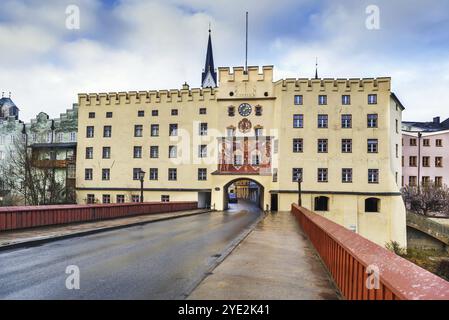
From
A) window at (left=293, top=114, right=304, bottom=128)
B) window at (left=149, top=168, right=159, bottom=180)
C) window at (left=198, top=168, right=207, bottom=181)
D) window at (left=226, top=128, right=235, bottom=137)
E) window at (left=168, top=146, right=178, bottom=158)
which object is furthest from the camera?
window at (left=149, top=168, right=159, bottom=180)

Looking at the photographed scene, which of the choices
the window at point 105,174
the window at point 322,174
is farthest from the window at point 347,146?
the window at point 105,174

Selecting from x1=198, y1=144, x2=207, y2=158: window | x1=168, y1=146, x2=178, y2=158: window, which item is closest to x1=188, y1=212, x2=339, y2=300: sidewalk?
x1=198, y1=144, x2=207, y2=158: window

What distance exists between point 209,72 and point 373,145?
→ 52963 millimetres

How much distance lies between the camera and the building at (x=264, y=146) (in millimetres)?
39844

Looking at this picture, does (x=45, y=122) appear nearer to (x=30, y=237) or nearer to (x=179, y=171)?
(x=179, y=171)

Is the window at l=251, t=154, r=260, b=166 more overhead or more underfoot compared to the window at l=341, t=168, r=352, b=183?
more overhead

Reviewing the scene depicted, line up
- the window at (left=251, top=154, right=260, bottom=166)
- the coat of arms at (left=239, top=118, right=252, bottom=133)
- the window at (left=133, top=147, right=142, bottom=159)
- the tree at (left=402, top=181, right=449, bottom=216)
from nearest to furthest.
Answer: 1. the window at (left=251, top=154, right=260, bottom=166)
2. the coat of arms at (left=239, top=118, right=252, bottom=133)
3. the window at (left=133, top=147, right=142, bottom=159)
4. the tree at (left=402, top=181, right=449, bottom=216)

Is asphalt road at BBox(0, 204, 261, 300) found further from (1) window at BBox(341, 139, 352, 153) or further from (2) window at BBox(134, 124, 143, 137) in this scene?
(2) window at BBox(134, 124, 143, 137)

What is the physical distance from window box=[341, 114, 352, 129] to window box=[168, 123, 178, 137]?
1919 centimetres

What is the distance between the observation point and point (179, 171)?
43875 mm

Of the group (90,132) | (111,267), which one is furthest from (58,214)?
(90,132)

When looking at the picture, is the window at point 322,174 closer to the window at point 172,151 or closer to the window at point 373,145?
the window at point 373,145

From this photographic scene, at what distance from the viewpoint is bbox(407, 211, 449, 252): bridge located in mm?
38688

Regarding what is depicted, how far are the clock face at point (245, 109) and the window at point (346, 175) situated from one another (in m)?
12.3
